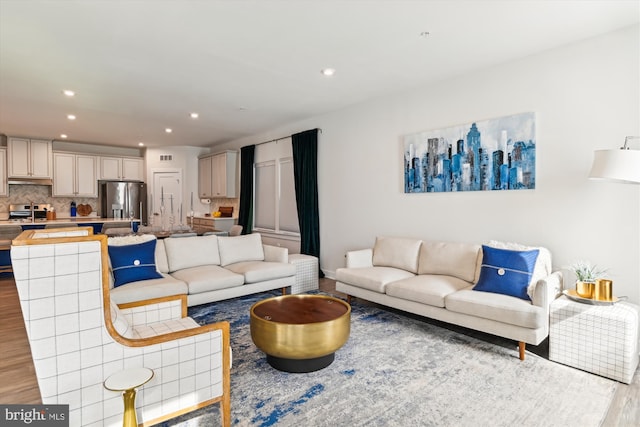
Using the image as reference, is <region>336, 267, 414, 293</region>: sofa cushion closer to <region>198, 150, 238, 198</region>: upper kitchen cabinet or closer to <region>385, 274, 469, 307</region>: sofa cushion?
<region>385, 274, 469, 307</region>: sofa cushion

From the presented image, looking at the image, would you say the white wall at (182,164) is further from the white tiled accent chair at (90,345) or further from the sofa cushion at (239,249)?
the white tiled accent chair at (90,345)

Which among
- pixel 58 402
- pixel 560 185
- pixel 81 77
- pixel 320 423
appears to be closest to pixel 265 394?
pixel 320 423

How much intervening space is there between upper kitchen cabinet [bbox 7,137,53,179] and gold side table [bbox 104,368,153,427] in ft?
26.4

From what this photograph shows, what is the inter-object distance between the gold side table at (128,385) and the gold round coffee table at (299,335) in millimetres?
1047

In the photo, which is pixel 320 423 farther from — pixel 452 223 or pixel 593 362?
pixel 452 223

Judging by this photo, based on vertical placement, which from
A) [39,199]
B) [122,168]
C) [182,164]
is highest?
[182,164]

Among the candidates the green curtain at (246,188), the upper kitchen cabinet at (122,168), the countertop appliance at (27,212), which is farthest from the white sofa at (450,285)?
the countertop appliance at (27,212)


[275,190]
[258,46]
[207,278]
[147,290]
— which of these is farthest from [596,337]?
[275,190]

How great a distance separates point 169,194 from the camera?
875 centimetres

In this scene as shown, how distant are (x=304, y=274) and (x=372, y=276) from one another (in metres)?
1.31

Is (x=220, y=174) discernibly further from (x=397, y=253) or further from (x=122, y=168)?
(x=397, y=253)

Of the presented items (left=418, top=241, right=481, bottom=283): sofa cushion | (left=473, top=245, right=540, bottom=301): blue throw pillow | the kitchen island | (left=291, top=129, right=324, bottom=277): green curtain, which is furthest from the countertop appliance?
(left=473, top=245, right=540, bottom=301): blue throw pillow

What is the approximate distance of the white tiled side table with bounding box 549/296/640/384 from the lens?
2.37 metres

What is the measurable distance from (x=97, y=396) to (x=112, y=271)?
2.16 meters
